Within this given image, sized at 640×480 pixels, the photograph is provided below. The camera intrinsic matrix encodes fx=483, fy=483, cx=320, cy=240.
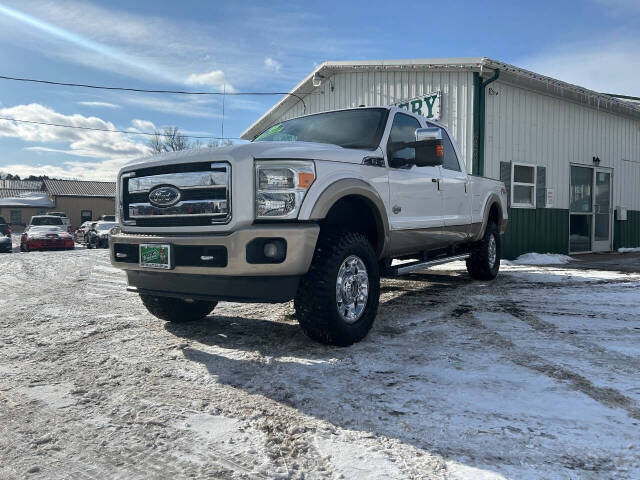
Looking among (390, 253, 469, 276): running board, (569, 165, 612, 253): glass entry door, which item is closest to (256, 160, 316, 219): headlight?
(390, 253, 469, 276): running board

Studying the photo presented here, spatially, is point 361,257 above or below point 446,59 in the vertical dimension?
below

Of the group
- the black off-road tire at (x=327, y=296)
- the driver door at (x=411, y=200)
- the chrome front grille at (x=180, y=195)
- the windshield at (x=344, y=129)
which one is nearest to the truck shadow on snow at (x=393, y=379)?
the black off-road tire at (x=327, y=296)

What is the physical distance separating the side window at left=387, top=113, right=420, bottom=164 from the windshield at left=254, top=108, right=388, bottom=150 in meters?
0.14

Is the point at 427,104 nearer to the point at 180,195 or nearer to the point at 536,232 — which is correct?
the point at 536,232

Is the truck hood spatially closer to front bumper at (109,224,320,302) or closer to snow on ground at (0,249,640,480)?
front bumper at (109,224,320,302)

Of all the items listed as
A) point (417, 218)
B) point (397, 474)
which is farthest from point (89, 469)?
point (417, 218)

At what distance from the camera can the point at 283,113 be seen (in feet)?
55.1

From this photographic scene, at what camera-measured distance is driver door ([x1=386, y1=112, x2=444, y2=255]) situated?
4.58 metres

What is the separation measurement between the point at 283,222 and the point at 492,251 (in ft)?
16.3

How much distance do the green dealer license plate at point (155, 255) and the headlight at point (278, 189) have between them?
80cm

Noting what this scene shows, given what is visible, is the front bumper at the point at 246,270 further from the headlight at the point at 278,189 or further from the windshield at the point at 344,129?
the windshield at the point at 344,129

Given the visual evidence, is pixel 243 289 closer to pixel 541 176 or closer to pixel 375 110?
pixel 375 110

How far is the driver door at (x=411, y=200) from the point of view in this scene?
458 cm

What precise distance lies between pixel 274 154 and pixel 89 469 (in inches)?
87.1
